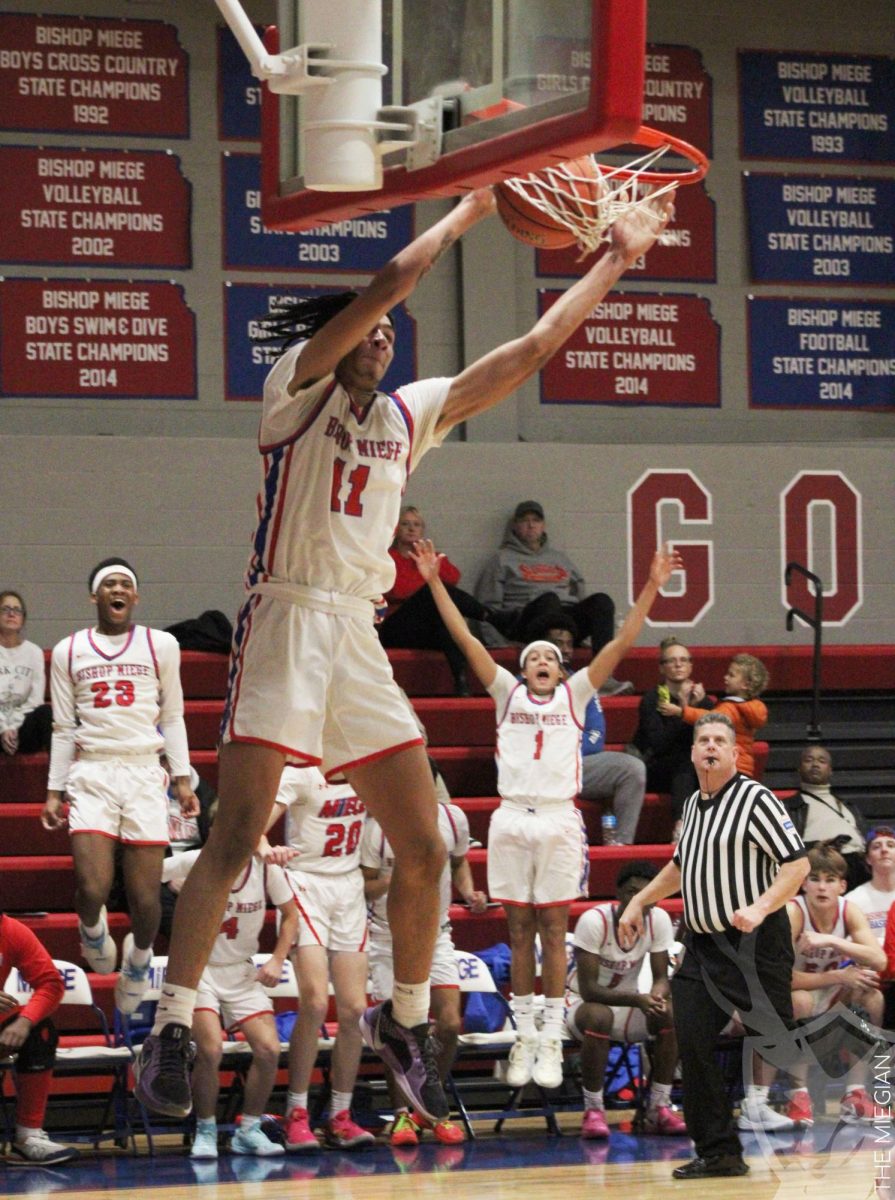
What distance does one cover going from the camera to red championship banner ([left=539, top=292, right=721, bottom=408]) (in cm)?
1330

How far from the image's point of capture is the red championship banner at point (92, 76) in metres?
12.3

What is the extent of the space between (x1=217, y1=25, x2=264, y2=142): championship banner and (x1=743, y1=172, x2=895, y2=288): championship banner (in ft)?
11.5

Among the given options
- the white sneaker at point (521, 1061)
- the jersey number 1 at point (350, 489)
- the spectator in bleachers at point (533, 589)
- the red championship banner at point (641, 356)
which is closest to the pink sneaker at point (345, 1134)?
the white sneaker at point (521, 1061)

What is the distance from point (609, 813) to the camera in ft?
36.7

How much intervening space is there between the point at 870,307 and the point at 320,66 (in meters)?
10.0

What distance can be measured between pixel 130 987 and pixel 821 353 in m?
7.37

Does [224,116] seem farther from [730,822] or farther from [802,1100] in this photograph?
[802,1100]

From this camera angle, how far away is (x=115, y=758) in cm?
894

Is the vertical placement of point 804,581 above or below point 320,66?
below

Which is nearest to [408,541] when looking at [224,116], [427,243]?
[224,116]

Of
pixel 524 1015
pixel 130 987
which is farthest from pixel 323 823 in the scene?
pixel 524 1015

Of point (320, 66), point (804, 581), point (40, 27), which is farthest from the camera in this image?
point (804, 581)

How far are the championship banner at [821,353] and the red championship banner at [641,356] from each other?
36cm

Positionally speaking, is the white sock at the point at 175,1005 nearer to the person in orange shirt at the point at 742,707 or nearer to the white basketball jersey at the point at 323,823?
the white basketball jersey at the point at 323,823
